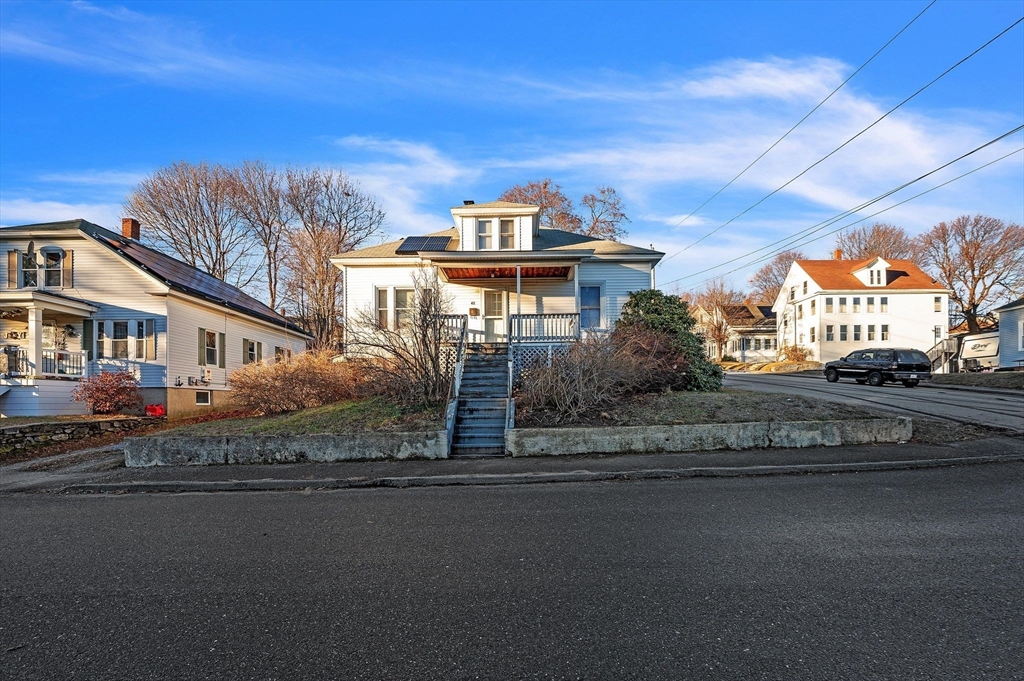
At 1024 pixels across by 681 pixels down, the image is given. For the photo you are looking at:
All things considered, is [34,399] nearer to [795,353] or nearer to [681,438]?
[681,438]

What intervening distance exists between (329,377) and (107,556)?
10.7 metres

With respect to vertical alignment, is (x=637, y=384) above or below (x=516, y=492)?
above

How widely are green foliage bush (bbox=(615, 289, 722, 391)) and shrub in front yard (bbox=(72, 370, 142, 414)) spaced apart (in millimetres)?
16763

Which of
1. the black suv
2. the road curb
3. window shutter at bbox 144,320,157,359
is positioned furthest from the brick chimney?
the black suv

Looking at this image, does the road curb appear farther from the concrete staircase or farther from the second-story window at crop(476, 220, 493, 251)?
the second-story window at crop(476, 220, 493, 251)

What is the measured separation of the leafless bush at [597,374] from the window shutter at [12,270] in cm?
A: 1979

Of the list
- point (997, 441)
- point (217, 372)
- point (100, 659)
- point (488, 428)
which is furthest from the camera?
point (217, 372)

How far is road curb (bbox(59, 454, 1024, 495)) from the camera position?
8.52 meters

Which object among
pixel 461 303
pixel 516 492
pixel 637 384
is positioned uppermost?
pixel 461 303

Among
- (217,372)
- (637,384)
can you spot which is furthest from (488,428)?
(217,372)

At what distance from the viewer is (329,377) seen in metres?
15.8

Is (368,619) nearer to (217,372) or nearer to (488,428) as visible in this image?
(488,428)

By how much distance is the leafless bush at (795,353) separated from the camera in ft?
159

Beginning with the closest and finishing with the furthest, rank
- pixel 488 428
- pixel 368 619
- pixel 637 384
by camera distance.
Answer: pixel 368 619 → pixel 488 428 → pixel 637 384
